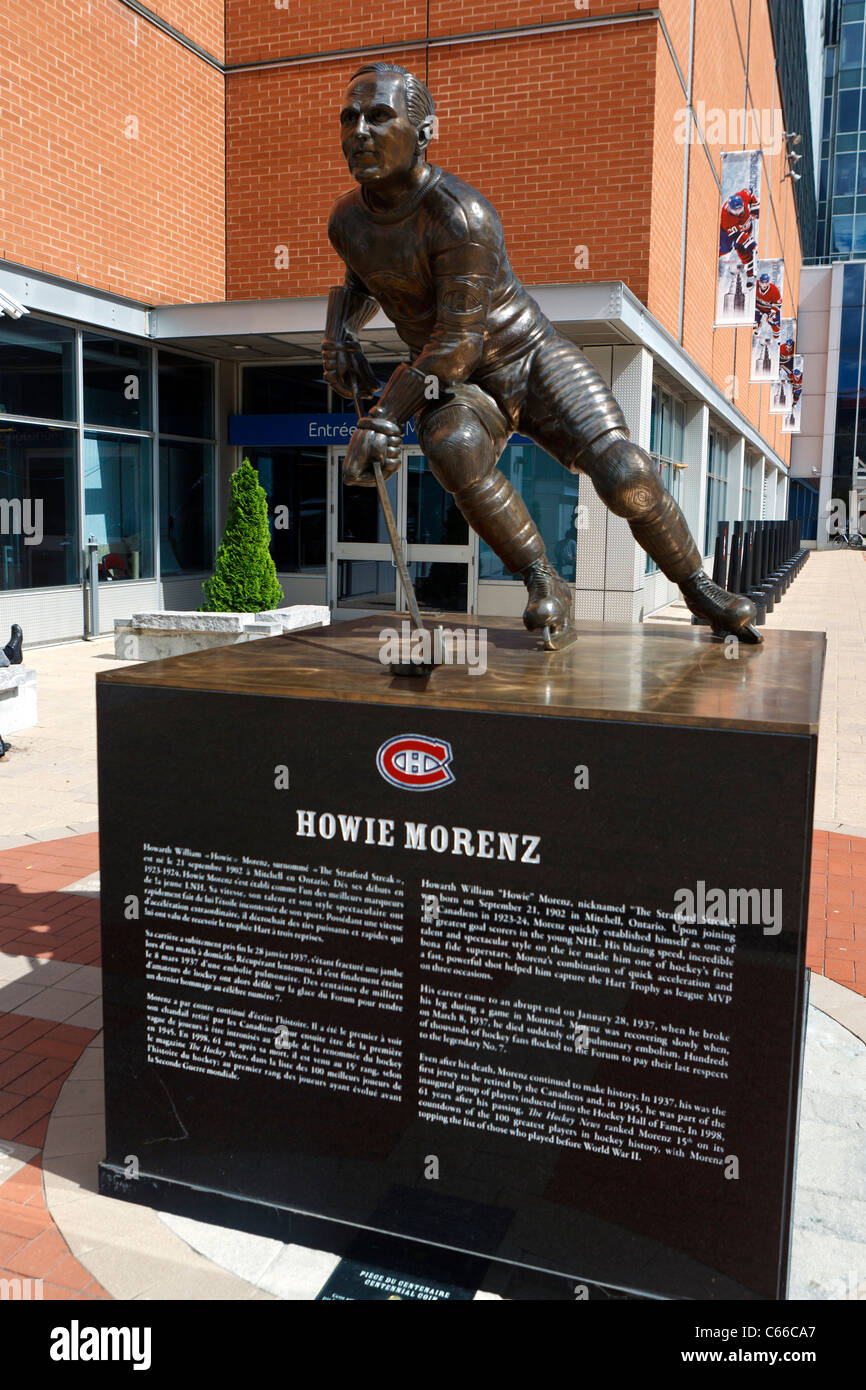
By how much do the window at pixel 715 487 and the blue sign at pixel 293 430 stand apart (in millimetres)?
10275

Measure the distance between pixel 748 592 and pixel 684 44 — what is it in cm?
789

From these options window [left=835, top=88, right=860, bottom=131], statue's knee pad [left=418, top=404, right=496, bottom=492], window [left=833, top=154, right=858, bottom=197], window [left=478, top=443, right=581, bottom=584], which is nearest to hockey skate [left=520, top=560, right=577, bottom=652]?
statue's knee pad [left=418, top=404, right=496, bottom=492]

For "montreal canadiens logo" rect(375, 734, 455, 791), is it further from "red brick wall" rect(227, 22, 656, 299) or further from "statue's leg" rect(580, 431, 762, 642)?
"red brick wall" rect(227, 22, 656, 299)

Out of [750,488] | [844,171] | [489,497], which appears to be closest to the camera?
[489,497]

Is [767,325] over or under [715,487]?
over

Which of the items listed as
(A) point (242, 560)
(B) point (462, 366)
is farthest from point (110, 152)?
(B) point (462, 366)

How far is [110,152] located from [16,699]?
8091mm

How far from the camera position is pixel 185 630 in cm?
1255

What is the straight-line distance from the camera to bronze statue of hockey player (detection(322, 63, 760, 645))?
11.3ft

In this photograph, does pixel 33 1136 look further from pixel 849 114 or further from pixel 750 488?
pixel 849 114

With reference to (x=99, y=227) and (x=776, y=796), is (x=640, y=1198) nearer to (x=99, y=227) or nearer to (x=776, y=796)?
(x=776, y=796)

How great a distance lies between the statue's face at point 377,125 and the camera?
10.9 ft

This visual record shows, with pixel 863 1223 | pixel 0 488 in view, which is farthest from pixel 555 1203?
pixel 0 488

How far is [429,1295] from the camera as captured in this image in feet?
9.34
